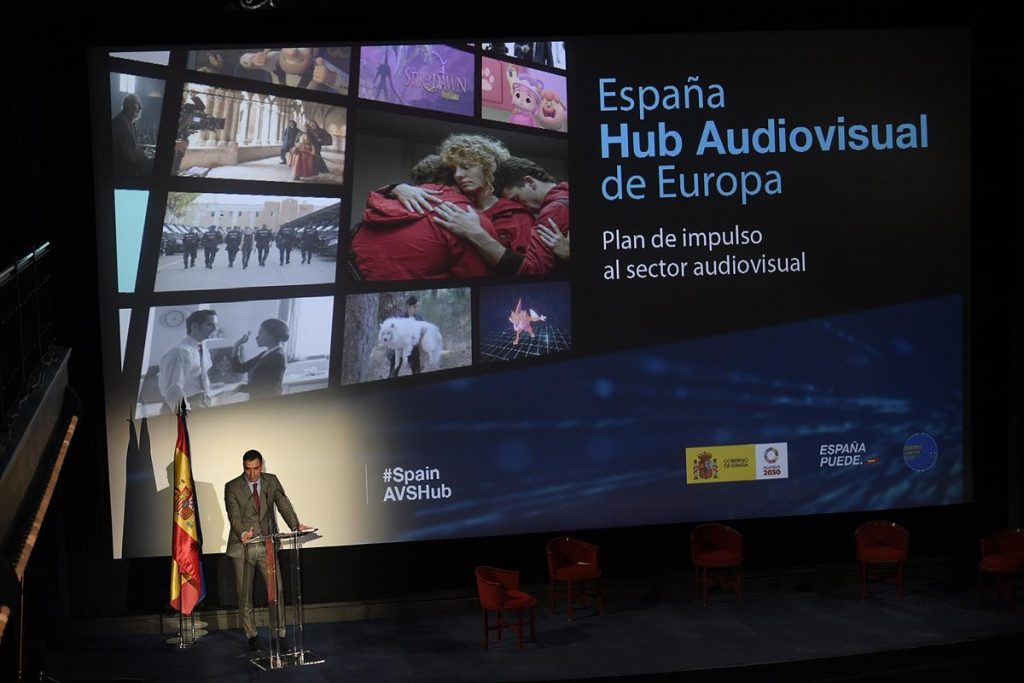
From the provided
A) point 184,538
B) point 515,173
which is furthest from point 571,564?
point 515,173

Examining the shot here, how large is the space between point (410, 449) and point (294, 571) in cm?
133

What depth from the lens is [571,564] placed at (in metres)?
10.5

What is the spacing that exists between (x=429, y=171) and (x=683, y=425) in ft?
8.77

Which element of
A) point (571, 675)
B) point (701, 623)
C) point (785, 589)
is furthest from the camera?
point (785, 589)

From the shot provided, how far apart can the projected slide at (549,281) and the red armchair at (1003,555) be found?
71cm

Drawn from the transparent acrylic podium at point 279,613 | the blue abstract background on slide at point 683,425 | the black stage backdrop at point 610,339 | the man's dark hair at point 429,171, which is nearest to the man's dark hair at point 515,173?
the man's dark hair at point 429,171

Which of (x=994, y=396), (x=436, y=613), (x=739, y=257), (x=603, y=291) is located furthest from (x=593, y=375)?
(x=994, y=396)

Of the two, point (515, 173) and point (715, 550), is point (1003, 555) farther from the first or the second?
point (515, 173)

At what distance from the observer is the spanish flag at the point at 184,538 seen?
9.91 metres

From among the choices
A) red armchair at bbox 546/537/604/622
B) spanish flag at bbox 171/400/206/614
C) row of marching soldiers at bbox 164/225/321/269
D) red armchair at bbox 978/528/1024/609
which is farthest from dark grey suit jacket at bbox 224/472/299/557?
red armchair at bbox 978/528/1024/609

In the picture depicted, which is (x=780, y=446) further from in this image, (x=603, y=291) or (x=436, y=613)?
(x=436, y=613)

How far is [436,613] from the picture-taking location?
10.7m

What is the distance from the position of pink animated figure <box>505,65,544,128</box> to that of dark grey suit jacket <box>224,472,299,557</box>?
123 inches

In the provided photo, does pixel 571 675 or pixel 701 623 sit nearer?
pixel 571 675
